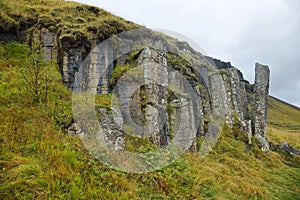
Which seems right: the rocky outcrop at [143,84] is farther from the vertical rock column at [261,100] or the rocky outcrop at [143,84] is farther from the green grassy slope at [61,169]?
the vertical rock column at [261,100]

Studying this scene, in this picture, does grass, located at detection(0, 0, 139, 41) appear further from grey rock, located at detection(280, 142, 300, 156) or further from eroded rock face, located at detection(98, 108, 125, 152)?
grey rock, located at detection(280, 142, 300, 156)

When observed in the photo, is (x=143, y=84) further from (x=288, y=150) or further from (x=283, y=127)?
(x=283, y=127)

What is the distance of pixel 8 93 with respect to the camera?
9.45m

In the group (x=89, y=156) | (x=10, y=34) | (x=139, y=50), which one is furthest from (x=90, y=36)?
(x=89, y=156)

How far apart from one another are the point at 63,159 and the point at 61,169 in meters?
0.45

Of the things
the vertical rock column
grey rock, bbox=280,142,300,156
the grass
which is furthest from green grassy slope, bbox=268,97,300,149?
the grass

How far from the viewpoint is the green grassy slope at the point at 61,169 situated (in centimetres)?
625

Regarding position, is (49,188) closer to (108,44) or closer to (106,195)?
(106,195)

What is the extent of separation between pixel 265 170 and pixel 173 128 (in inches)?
211

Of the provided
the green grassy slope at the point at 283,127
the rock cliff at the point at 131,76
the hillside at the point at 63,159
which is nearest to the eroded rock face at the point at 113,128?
the rock cliff at the point at 131,76

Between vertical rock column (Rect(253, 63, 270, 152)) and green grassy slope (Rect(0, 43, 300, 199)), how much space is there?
25.8 ft

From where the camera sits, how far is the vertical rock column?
20125mm

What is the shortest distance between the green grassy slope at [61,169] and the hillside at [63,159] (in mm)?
20

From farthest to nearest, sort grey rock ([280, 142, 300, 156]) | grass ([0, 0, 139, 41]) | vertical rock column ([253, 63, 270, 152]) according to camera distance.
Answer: vertical rock column ([253, 63, 270, 152])
grey rock ([280, 142, 300, 156])
grass ([0, 0, 139, 41])
